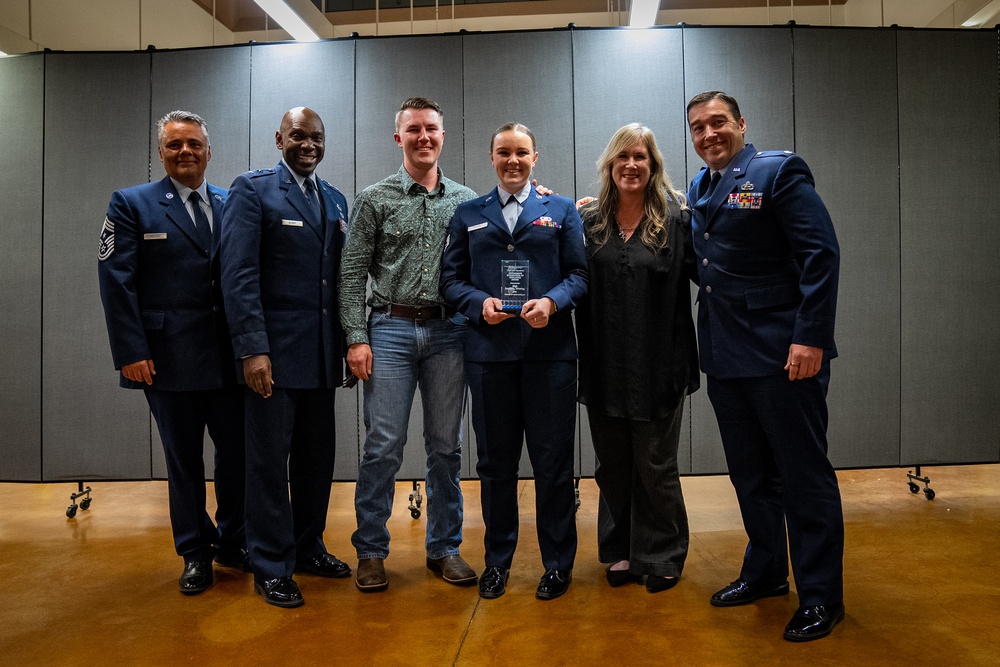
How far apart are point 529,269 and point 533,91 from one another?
2.19 metres

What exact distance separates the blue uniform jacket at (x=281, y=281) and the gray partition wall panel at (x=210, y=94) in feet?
6.40

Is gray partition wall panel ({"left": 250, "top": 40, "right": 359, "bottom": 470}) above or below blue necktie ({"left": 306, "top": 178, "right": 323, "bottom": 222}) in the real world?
above

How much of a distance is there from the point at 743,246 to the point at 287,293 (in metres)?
1.67

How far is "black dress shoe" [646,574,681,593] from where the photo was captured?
8.71ft

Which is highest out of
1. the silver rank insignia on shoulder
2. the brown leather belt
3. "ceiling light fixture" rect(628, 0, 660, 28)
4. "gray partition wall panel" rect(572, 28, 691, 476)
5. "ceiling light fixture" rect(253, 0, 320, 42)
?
"ceiling light fixture" rect(253, 0, 320, 42)

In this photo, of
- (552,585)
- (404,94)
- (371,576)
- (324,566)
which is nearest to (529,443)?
(552,585)

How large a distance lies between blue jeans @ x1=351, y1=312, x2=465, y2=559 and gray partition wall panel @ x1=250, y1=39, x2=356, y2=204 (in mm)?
1940

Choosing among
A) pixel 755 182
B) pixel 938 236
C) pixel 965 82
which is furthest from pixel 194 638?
pixel 965 82

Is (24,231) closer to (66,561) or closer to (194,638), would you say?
(66,561)

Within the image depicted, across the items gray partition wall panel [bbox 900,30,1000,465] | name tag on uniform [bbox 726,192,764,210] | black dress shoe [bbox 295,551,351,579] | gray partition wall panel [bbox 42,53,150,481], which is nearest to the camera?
name tag on uniform [bbox 726,192,764,210]

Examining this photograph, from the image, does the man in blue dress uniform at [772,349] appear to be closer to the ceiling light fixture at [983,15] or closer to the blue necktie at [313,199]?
the blue necktie at [313,199]

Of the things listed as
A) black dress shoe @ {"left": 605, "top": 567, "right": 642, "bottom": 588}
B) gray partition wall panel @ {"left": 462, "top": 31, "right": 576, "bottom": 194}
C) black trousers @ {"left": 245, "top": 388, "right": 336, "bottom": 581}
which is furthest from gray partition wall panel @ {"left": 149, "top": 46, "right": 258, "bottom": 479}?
black dress shoe @ {"left": 605, "top": 567, "right": 642, "bottom": 588}

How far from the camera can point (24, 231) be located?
14.4 feet

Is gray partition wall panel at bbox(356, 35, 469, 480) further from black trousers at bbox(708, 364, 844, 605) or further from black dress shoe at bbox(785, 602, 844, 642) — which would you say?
black dress shoe at bbox(785, 602, 844, 642)
